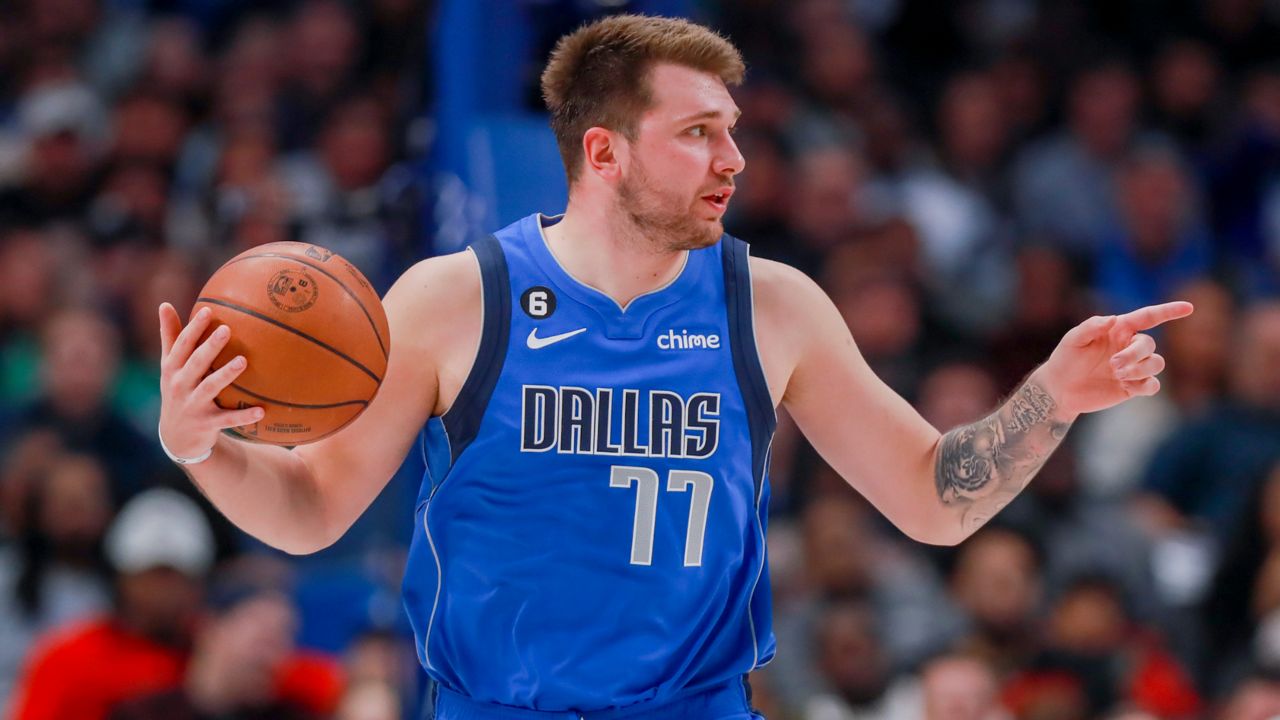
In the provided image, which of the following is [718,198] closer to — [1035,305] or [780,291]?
[780,291]

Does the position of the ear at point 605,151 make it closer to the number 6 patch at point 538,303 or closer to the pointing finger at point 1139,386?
the number 6 patch at point 538,303

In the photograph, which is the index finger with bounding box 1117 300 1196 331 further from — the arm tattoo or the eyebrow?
the eyebrow

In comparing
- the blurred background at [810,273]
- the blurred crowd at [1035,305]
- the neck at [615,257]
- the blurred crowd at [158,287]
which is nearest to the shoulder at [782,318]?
the neck at [615,257]

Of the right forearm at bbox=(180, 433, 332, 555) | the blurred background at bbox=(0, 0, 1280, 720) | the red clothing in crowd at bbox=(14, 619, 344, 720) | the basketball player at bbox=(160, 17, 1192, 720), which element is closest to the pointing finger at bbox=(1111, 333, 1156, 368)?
the basketball player at bbox=(160, 17, 1192, 720)

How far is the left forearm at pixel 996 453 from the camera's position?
4.10 meters

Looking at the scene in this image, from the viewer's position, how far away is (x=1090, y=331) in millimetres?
3908

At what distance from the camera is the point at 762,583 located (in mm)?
4188

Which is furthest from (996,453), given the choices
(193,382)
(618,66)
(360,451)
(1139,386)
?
(193,382)

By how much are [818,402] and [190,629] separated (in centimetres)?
413

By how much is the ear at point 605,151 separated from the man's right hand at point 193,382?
1.00 metres

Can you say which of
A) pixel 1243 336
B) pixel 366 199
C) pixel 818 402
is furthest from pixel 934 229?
pixel 818 402

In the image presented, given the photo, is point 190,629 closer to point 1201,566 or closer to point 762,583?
point 762,583

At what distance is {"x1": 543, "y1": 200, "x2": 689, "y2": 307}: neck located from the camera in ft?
13.4

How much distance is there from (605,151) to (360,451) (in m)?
0.92
